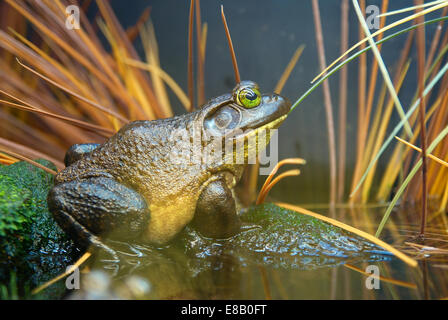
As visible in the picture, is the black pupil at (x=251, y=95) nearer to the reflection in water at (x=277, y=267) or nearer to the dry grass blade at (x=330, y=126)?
the reflection in water at (x=277, y=267)

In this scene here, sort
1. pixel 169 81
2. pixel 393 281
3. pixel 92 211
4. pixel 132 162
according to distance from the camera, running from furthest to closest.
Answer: pixel 169 81 < pixel 132 162 < pixel 92 211 < pixel 393 281

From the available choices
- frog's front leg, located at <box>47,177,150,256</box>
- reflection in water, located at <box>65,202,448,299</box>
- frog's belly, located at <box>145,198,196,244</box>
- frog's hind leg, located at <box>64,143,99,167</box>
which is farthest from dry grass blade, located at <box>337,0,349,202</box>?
→ frog's hind leg, located at <box>64,143,99,167</box>

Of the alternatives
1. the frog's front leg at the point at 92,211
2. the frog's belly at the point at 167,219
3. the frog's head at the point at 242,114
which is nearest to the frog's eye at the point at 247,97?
the frog's head at the point at 242,114

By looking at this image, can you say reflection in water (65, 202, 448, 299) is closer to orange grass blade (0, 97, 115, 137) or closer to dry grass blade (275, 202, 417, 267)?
dry grass blade (275, 202, 417, 267)

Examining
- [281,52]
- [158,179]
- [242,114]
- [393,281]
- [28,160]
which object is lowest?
[393,281]

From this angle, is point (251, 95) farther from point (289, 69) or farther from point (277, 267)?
point (289, 69)

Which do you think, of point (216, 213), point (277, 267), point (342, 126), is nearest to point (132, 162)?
point (216, 213)

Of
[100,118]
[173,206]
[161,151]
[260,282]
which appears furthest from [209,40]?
[260,282]
